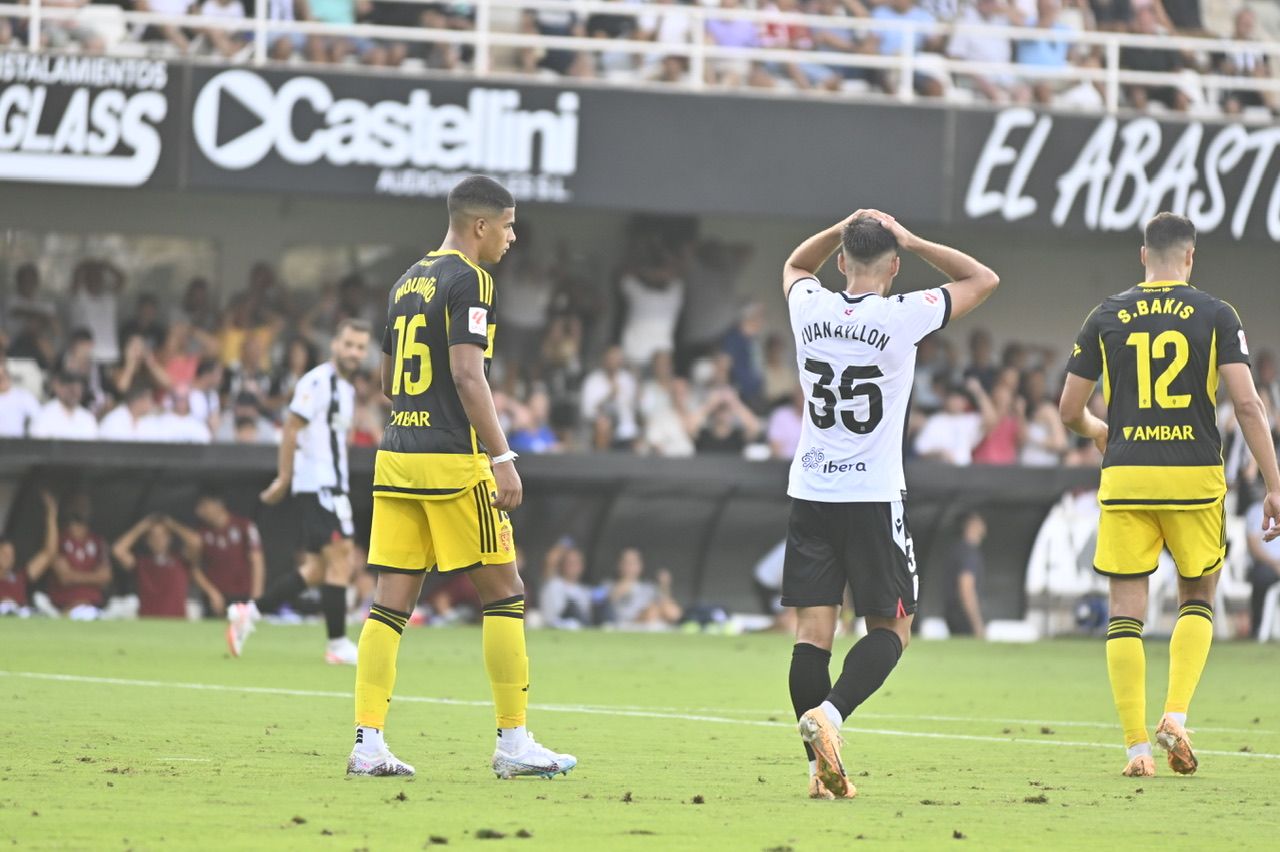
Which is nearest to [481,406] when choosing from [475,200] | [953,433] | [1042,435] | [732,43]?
[475,200]

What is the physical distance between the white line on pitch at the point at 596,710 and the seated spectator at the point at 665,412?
9541mm

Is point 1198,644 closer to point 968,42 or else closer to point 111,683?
point 111,683

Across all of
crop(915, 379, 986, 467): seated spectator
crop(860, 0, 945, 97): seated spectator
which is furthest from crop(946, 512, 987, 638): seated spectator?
crop(860, 0, 945, 97): seated spectator

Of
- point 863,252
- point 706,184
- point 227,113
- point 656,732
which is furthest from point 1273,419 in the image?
point 863,252

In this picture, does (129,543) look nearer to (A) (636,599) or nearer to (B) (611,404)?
(A) (636,599)

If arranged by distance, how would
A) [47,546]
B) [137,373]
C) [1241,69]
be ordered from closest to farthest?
1. [47,546]
2. [137,373]
3. [1241,69]

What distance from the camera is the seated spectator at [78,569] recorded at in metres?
19.1

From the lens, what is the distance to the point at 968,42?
893 inches

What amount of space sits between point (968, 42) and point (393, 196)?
6899 mm

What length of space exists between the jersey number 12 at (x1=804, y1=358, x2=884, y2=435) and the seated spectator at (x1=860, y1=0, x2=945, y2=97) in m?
15.2

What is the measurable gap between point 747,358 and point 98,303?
7.21 m

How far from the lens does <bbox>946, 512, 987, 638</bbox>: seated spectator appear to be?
20.1m

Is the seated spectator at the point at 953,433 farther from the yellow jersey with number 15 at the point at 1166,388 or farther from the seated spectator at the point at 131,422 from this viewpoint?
the yellow jersey with number 15 at the point at 1166,388

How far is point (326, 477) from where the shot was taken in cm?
1402
